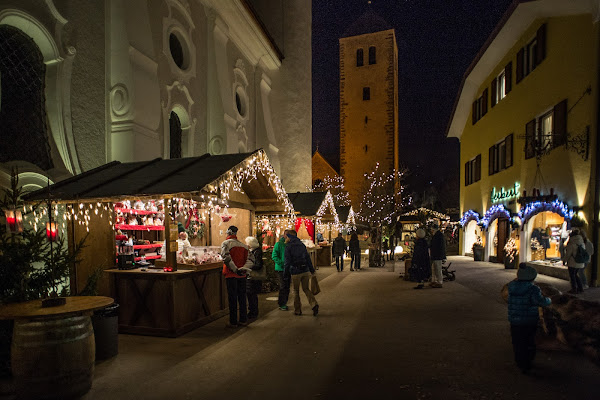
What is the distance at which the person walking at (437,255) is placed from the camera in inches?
450

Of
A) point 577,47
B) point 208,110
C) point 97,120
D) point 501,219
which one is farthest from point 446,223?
point 97,120

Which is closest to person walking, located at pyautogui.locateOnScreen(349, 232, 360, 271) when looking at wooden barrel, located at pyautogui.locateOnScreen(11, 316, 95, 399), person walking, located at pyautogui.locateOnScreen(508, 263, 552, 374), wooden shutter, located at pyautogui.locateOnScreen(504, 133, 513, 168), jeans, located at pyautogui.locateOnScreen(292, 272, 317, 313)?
wooden shutter, located at pyautogui.locateOnScreen(504, 133, 513, 168)

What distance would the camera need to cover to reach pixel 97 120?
976 cm

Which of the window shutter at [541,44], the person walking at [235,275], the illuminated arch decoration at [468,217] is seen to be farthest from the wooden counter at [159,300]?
the illuminated arch decoration at [468,217]

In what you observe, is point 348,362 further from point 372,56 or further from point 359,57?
point 359,57

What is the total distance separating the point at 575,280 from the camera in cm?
1015

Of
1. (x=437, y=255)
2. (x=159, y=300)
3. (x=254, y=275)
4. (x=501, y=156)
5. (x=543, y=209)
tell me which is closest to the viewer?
(x=159, y=300)

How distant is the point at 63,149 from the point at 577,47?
14.9 m

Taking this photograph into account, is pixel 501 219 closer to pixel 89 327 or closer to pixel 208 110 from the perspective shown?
pixel 208 110

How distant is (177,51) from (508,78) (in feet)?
48.0

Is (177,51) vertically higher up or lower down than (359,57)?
lower down

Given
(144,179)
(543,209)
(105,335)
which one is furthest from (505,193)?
(105,335)

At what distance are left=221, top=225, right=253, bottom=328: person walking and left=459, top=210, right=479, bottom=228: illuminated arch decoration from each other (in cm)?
1828

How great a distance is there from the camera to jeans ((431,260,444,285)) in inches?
459
